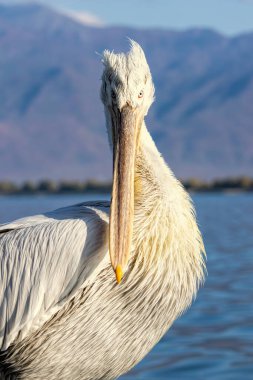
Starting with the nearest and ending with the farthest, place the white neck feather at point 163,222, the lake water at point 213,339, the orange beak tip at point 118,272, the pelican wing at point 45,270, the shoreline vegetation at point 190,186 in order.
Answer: the orange beak tip at point 118,272
the pelican wing at point 45,270
the white neck feather at point 163,222
the lake water at point 213,339
the shoreline vegetation at point 190,186

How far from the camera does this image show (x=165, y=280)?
4.82 m

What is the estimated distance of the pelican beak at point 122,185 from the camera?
14.8ft

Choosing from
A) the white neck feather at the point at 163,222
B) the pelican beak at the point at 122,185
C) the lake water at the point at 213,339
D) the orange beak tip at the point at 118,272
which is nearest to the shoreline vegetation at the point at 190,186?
the lake water at the point at 213,339

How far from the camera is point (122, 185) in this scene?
4.63 metres

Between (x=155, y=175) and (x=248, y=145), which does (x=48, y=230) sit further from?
(x=248, y=145)

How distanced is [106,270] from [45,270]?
29 cm

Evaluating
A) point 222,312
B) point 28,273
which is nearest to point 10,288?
point 28,273

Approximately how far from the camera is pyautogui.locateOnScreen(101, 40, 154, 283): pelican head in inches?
180

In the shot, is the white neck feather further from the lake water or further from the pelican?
the lake water

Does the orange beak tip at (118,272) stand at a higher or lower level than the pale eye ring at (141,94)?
lower

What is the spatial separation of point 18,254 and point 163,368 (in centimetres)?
381

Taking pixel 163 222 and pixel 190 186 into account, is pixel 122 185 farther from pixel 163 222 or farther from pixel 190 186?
pixel 190 186

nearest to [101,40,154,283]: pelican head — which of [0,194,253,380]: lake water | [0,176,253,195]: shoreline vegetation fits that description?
[0,194,253,380]: lake water

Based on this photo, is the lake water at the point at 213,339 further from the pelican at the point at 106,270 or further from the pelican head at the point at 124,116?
the pelican head at the point at 124,116
